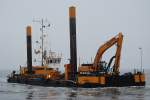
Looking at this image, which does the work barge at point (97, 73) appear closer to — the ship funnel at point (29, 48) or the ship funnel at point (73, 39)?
the ship funnel at point (73, 39)

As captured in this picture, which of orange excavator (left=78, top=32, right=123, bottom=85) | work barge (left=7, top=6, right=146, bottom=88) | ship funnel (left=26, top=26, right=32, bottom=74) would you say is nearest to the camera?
work barge (left=7, top=6, right=146, bottom=88)

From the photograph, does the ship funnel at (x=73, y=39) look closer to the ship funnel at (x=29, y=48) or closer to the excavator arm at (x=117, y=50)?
the excavator arm at (x=117, y=50)

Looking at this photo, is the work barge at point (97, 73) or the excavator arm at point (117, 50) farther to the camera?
the excavator arm at point (117, 50)

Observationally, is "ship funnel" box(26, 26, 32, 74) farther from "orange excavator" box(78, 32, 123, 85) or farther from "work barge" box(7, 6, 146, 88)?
"orange excavator" box(78, 32, 123, 85)

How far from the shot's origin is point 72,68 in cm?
6706

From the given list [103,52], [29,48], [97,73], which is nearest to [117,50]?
[103,52]

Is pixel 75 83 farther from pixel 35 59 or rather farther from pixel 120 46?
pixel 35 59

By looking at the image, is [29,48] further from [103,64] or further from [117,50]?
[117,50]

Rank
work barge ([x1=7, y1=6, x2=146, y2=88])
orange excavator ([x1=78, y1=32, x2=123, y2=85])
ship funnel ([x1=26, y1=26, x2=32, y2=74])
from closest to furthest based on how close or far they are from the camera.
Answer: 1. work barge ([x1=7, y1=6, x2=146, y2=88])
2. orange excavator ([x1=78, y1=32, x2=123, y2=85])
3. ship funnel ([x1=26, y1=26, x2=32, y2=74])

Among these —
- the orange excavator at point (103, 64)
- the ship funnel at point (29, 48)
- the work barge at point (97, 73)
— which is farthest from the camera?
the ship funnel at point (29, 48)

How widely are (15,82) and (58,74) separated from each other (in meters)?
13.3

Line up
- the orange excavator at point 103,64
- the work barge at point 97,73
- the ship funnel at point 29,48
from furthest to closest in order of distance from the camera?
the ship funnel at point 29,48 < the orange excavator at point 103,64 < the work barge at point 97,73

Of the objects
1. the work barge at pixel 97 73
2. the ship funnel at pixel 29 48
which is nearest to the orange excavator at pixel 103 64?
the work barge at pixel 97 73

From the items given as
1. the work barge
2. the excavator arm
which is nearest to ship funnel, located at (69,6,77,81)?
the work barge
